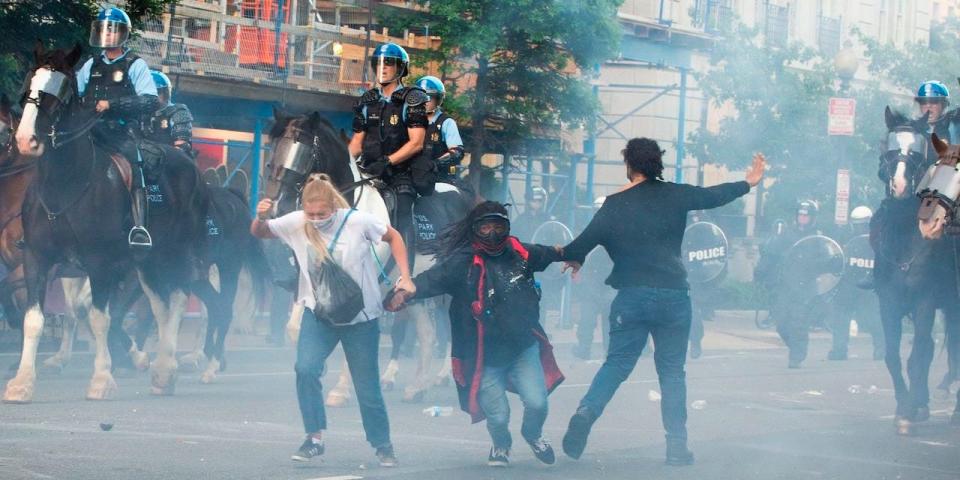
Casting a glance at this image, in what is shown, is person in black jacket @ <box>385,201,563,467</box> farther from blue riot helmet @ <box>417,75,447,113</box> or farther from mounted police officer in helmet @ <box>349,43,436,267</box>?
blue riot helmet @ <box>417,75,447,113</box>

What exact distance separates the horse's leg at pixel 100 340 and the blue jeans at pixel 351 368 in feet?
9.88

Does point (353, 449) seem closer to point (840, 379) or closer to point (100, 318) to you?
point (100, 318)

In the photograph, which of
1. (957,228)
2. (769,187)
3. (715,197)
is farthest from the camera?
(769,187)

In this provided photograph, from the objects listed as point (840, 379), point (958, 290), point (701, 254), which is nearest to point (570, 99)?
point (701, 254)

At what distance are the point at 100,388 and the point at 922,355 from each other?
5957 mm

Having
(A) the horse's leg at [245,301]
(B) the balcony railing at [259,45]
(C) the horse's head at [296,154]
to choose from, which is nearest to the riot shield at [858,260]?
(B) the balcony railing at [259,45]

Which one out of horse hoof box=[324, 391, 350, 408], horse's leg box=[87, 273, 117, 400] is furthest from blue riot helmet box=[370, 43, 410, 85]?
horse's leg box=[87, 273, 117, 400]

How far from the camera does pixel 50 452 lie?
29.0 feet

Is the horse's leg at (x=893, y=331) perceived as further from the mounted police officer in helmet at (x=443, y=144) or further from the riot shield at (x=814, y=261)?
the riot shield at (x=814, y=261)

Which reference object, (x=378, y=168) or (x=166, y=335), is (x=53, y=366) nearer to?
(x=166, y=335)

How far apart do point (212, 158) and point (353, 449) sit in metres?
12.4

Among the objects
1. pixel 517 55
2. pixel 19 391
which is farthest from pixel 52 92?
pixel 517 55

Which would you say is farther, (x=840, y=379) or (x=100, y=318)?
(x=840, y=379)

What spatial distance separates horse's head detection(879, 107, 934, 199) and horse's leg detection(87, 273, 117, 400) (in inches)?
229
